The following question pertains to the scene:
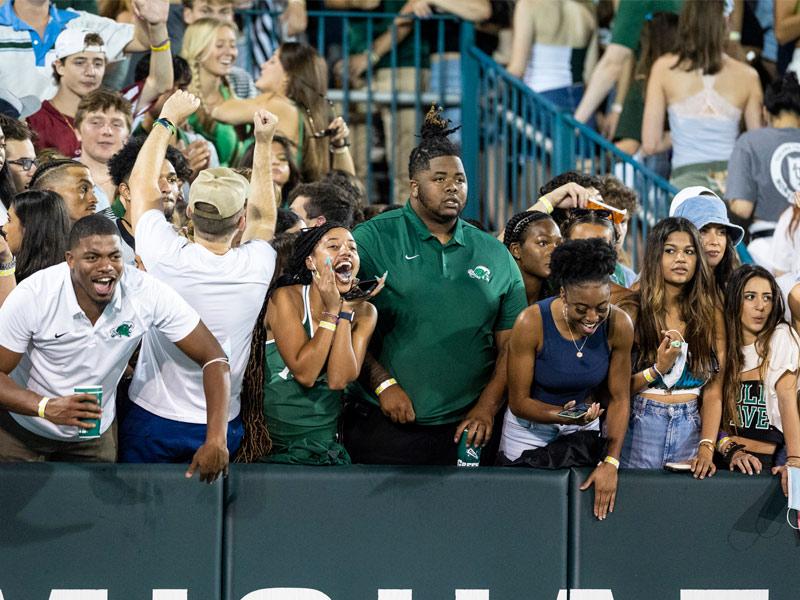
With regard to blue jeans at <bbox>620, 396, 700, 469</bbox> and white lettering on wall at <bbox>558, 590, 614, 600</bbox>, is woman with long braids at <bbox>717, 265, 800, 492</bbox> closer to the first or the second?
blue jeans at <bbox>620, 396, 700, 469</bbox>

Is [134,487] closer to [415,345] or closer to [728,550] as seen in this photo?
[415,345]

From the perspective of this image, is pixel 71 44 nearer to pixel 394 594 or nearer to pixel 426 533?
pixel 426 533

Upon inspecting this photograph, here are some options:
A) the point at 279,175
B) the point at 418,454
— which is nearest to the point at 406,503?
the point at 418,454

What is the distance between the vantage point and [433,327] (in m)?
5.80

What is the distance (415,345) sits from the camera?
5.79 meters

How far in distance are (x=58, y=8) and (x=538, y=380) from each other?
15.8 ft

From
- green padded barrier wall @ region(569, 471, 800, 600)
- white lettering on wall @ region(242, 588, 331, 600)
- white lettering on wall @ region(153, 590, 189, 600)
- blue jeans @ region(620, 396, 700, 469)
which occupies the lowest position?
white lettering on wall @ region(242, 588, 331, 600)

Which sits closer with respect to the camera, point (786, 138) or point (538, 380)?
point (538, 380)

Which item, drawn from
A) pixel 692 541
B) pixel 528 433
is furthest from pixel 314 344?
pixel 692 541

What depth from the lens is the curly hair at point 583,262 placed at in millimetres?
5371

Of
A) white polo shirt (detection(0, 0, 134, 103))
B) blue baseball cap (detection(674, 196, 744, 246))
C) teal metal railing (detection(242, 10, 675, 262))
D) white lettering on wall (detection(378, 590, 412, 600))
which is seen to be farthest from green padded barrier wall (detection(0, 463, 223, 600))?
teal metal railing (detection(242, 10, 675, 262))

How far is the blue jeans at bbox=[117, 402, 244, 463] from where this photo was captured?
552 centimetres

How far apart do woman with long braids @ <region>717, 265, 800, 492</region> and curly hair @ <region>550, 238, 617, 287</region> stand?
83 centimetres

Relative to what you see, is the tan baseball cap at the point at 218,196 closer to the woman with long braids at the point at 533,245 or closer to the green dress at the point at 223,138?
the woman with long braids at the point at 533,245
